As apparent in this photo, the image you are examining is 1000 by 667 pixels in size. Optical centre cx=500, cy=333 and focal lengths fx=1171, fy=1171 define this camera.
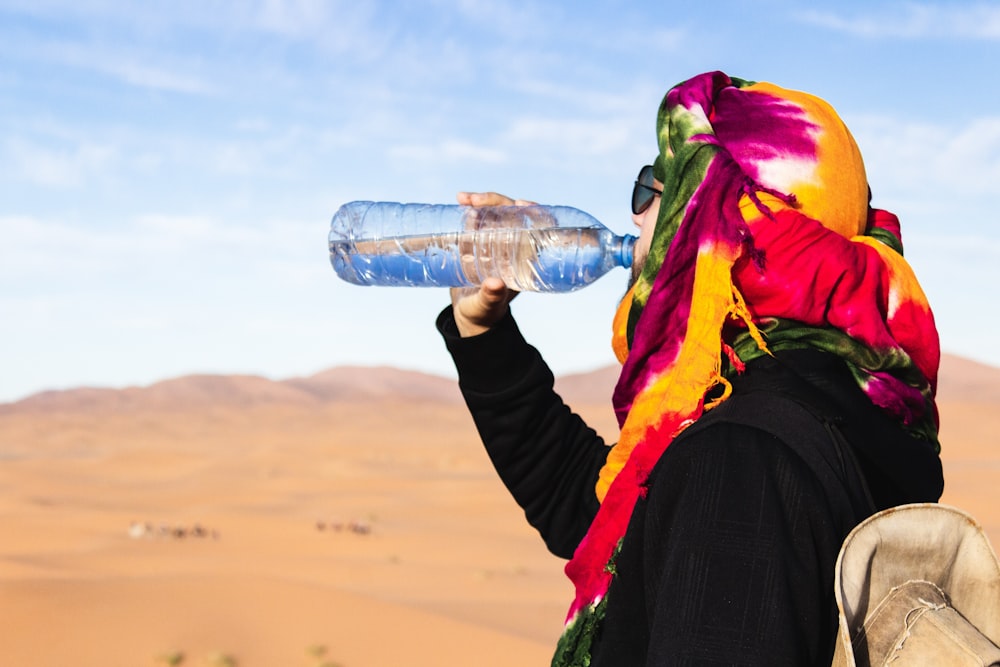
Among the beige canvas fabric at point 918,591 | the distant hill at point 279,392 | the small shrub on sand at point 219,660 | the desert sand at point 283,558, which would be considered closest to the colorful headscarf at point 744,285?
the beige canvas fabric at point 918,591

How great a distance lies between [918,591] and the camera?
191 centimetres

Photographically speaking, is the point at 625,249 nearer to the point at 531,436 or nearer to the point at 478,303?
the point at 478,303

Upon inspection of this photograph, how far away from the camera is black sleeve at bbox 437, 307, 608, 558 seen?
3.14m

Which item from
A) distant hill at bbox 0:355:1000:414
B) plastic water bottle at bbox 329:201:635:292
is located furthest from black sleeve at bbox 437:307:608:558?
distant hill at bbox 0:355:1000:414

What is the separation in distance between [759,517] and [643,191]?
2.82 ft

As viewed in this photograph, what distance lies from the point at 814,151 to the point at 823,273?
0.29 meters

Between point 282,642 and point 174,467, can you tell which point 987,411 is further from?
point 282,642

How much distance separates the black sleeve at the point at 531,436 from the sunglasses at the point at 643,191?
30.3 inches

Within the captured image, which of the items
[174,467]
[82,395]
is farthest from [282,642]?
[82,395]

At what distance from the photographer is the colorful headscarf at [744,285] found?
6.73 ft

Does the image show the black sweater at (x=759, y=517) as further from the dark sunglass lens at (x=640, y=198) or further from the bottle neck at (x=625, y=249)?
the bottle neck at (x=625, y=249)

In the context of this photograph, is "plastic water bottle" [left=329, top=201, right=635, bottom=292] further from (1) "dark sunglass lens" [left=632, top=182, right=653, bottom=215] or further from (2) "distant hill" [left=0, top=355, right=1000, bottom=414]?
(2) "distant hill" [left=0, top=355, right=1000, bottom=414]

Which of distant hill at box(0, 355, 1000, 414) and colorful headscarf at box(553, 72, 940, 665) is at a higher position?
colorful headscarf at box(553, 72, 940, 665)

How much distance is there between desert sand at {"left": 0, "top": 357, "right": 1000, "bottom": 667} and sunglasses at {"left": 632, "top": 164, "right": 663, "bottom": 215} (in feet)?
19.9
